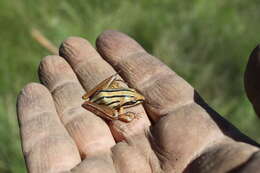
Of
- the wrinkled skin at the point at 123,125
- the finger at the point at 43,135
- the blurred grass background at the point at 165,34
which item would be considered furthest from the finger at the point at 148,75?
the blurred grass background at the point at 165,34

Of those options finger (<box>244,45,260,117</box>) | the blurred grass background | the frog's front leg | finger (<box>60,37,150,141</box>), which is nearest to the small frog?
the frog's front leg

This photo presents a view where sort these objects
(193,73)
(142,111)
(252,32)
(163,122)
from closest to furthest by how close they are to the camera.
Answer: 1. (163,122)
2. (142,111)
3. (193,73)
4. (252,32)

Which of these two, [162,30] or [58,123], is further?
[162,30]

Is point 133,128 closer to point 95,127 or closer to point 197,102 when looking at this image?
point 95,127

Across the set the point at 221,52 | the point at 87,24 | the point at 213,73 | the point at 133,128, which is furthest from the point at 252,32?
the point at 133,128

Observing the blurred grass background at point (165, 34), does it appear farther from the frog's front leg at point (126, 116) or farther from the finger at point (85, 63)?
the frog's front leg at point (126, 116)

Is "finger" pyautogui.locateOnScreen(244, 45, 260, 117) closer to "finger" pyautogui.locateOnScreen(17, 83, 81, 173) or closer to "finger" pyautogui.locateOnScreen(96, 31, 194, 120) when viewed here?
"finger" pyautogui.locateOnScreen(96, 31, 194, 120)

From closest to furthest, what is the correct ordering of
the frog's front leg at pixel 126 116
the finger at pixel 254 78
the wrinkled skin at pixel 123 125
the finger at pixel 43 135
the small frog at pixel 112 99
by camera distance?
the finger at pixel 254 78 < the wrinkled skin at pixel 123 125 < the finger at pixel 43 135 < the frog's front leg at pixel 126 116 < the small frog at pixel 112 99

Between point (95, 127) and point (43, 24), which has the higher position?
point (43, 24)
